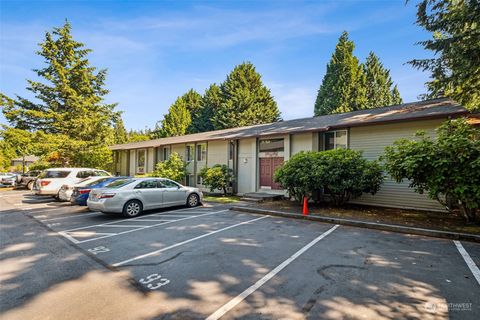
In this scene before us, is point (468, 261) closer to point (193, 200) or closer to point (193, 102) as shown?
point (193, 200)

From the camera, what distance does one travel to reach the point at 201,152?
19.0 m

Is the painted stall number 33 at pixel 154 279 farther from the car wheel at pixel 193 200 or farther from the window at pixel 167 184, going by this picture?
the car wheel at pixel 193 200

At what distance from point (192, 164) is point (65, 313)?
1650 cm

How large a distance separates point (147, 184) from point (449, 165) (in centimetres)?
1015

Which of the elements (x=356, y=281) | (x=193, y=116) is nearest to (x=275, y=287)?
(x=356, y=281)

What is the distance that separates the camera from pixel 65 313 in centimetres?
307

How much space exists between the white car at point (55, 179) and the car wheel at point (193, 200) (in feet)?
23.4

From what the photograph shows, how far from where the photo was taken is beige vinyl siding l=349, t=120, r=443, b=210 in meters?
10.0

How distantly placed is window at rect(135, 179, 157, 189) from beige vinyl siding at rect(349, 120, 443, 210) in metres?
9.24

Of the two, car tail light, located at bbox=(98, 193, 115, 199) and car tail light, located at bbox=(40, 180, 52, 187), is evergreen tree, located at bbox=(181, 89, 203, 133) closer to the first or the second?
car tail light, located at bbox=(40, 180, 52, 187)

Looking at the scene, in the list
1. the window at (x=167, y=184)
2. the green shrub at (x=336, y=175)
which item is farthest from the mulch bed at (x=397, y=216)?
the window at (x=167, y=184)

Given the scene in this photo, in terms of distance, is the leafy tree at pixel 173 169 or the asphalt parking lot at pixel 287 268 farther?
the leafy tree at pixel 173 169

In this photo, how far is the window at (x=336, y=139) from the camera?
12.2 m

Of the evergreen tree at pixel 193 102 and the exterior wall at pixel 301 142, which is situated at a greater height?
the evergreen tree at pixel 193 102
